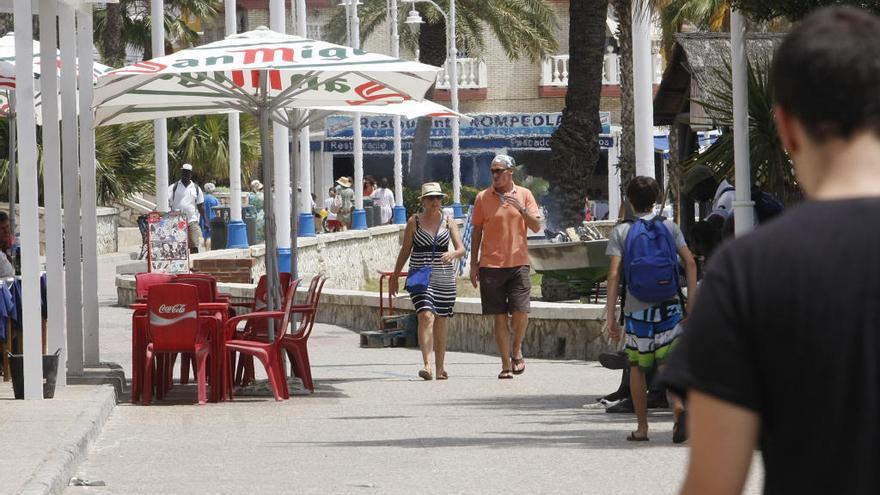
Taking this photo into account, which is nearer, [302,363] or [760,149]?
[760,149]

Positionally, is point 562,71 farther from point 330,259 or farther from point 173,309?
point 173,309

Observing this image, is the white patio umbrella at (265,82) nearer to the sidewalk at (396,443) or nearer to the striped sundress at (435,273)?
the striped sundress at (435,273)

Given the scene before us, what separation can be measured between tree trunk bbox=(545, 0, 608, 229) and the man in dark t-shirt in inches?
897

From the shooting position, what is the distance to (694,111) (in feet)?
56.0

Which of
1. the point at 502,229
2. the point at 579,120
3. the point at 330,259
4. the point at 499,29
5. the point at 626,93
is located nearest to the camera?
the point at 502,229

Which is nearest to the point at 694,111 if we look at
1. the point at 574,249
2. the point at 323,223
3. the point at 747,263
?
the point at 574,249

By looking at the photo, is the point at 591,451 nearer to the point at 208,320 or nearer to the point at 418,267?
the point at 208,320

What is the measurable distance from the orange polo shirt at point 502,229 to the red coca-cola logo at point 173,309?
2.83 meters

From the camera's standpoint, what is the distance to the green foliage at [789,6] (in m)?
10.8

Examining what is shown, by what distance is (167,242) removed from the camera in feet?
66.2

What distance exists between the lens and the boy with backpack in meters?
9.58

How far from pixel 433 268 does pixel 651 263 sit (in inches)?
179

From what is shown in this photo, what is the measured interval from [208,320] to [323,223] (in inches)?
1298

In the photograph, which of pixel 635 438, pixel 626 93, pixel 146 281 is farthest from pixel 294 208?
pixel 626 93
